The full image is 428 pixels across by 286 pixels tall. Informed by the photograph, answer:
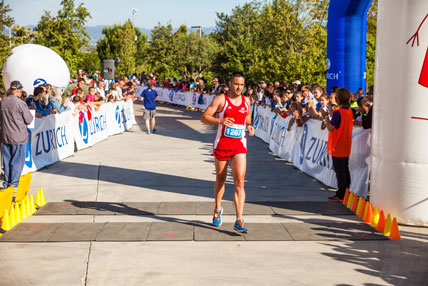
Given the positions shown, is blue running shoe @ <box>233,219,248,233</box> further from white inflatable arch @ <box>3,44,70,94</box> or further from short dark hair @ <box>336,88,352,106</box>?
white inflatable arch @ <box>3,44,70,94</box>

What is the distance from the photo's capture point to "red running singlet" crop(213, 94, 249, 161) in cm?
729

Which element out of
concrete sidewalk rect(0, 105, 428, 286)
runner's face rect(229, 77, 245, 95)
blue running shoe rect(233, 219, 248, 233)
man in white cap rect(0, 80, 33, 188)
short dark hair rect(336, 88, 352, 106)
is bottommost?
concrete sidewalk rect(0, 105, 428, 286)

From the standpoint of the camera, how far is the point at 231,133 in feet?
24.0

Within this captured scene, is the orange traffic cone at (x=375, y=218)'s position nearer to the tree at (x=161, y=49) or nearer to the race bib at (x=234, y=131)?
the race bib at (x=234, y=131)

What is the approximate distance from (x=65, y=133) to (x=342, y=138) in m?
8.29

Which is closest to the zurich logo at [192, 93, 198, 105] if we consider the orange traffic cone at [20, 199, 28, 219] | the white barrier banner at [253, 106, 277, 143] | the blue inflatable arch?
the white barrier banner at [253, 106, 277, 143]

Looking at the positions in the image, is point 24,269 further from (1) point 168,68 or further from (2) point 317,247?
(1) point 168,68

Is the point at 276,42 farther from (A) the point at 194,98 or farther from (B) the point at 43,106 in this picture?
(B) the point at 43,106

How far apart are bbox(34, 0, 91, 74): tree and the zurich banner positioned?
38.6ft

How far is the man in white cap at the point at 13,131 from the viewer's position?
9703 mm

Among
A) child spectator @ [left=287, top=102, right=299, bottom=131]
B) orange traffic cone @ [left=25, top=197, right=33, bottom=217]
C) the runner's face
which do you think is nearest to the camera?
the runner's face

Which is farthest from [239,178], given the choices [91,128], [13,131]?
[91,128]

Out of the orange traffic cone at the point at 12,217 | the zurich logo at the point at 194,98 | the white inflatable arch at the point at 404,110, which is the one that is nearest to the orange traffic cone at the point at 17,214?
the orange traffic cone at the point at 12,217

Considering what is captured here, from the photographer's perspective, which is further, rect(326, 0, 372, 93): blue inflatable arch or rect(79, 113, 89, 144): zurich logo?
rect(79, 113, 89, 144): zurich logo
